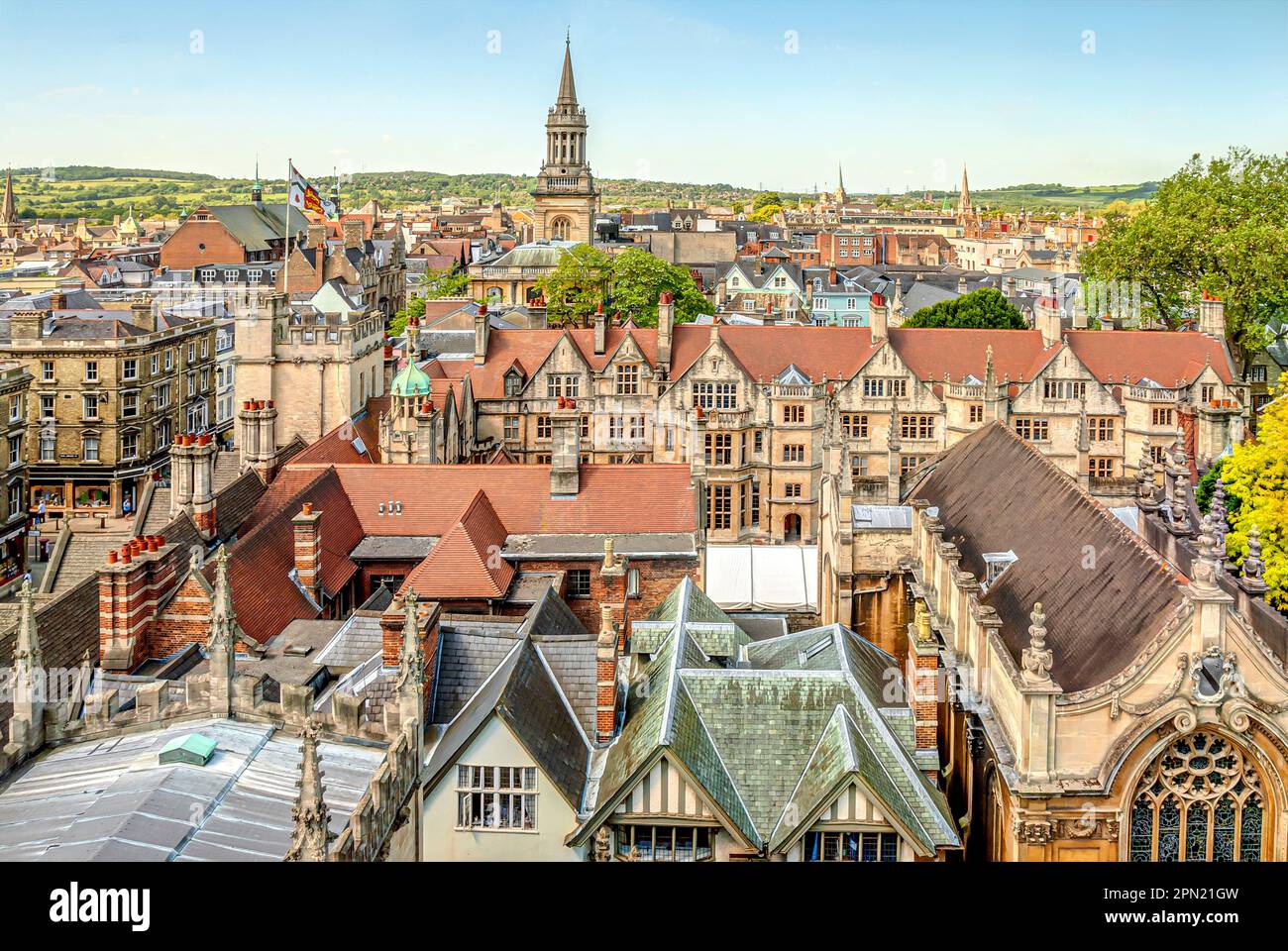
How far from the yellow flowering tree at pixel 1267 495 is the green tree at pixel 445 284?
82916 millimetres

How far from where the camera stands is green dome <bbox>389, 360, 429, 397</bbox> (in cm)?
5047

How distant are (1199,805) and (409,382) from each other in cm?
3412

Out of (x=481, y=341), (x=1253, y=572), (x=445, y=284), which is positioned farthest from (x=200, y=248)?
(x=1253, y=572)

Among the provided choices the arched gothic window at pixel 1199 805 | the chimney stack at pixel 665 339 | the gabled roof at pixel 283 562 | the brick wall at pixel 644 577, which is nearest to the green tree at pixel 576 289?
the chimney stack at pixel 665 339

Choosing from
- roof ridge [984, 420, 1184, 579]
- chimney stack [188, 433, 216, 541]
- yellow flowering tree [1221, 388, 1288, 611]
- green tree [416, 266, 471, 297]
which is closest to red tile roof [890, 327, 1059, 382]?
yellow flowering tree [1221, 388, 1288, 611]

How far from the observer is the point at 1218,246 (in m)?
79.5

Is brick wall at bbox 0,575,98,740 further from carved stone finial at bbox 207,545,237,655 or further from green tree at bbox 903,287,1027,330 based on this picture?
green tree at bbox 903,287,1027,330

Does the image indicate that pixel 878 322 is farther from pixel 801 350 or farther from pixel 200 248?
pixel 200 248

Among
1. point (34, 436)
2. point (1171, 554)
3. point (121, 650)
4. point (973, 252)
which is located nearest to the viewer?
point (121, 650)

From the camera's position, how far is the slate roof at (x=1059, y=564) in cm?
2514
